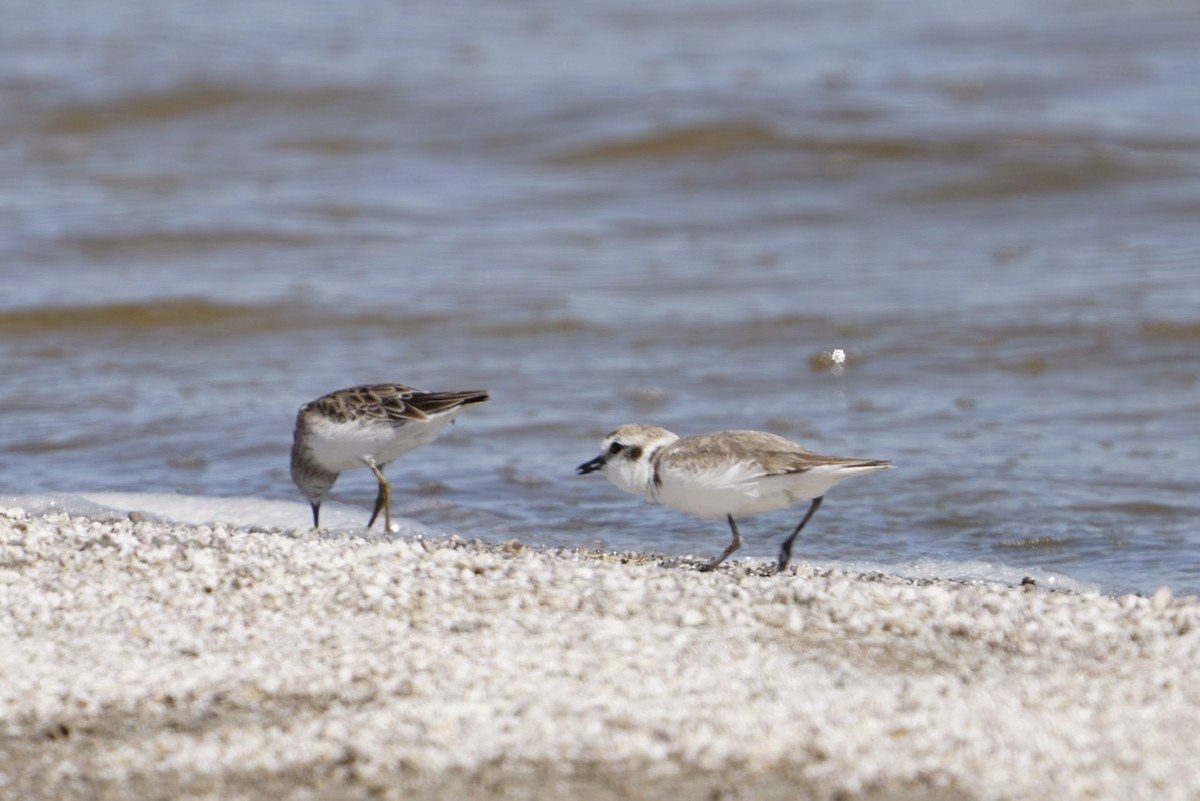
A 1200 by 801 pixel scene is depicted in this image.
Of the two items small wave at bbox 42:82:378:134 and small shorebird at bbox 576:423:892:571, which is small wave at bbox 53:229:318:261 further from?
small shorebird at bbox 576:423:892:571

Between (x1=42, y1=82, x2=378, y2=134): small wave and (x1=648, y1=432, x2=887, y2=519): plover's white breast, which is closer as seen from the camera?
(x1=648, y1=432, x2=887, y2=519): plover's white breast

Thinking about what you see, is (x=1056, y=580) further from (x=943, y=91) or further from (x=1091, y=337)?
(x=943, y=91)

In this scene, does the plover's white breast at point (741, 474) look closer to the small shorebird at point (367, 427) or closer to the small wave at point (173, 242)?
the small shorebird at point (367, 427)

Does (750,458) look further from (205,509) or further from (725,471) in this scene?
(205,509)

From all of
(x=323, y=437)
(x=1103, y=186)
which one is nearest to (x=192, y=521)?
(x=323, y=437)

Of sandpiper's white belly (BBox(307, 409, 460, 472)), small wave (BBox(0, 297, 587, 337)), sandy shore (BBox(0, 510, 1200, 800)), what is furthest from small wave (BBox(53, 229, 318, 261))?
sandy shore (BBox(0, 510, 1200, 800))

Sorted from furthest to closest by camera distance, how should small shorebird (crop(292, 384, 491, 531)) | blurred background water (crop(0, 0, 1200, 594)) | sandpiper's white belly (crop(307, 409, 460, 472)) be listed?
blurred background water (crop(0, 0, 1200, 594)) < sandpiper's white belly (crop(307, 409, 460, 472)) < small shorebird (crop(292, 384, 491, 531))

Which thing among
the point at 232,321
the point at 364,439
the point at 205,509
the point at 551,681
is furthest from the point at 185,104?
the point at 551,681

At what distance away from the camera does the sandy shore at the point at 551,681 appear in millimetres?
3875

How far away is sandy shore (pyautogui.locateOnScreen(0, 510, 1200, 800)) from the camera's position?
3.88m

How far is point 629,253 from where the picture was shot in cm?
1336

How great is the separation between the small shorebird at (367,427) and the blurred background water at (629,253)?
2.69ft

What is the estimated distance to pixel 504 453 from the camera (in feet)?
29.4

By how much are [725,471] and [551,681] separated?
1.47 meters
